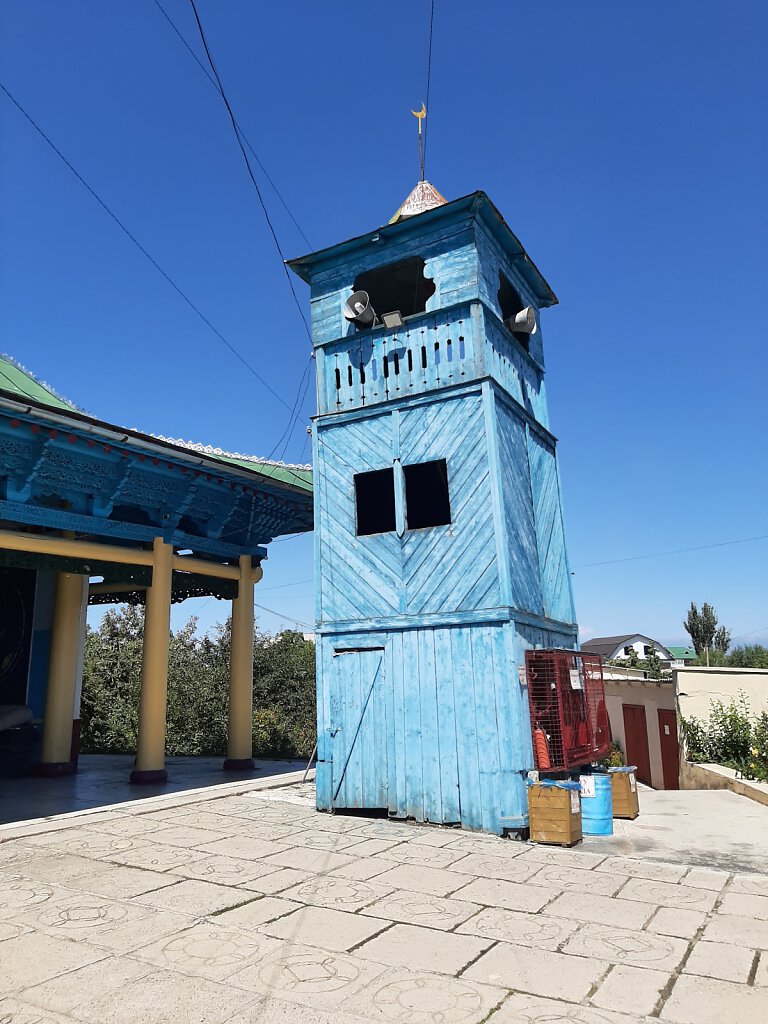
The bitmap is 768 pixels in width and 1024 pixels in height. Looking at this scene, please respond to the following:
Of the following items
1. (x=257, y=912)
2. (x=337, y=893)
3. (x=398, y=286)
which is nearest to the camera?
(x=257, y=912)

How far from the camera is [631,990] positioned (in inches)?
161

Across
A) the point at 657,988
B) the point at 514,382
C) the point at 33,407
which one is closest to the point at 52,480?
the point at 33,407

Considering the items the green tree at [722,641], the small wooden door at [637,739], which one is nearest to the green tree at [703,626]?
the green tree at [722,641]

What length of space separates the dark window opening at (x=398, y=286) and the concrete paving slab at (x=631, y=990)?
1032 centimetres

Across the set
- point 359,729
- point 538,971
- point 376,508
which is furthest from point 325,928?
point 376,508

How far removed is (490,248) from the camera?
1147cm

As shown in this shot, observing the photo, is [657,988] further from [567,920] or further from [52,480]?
[52,480]

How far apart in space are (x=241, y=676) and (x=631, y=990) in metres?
11.8

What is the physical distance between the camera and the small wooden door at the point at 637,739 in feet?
66.8

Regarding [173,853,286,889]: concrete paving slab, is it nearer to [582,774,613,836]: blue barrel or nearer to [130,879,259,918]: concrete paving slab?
[130,879,259,918]: concrete paving slab

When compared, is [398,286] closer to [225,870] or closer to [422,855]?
[422,855]

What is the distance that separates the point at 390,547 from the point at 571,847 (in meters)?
4.74

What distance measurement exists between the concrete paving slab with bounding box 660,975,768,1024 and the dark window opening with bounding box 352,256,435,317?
10457 millimetres

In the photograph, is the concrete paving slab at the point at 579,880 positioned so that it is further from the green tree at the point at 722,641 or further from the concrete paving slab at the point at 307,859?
the green tree at the point at 722,641
